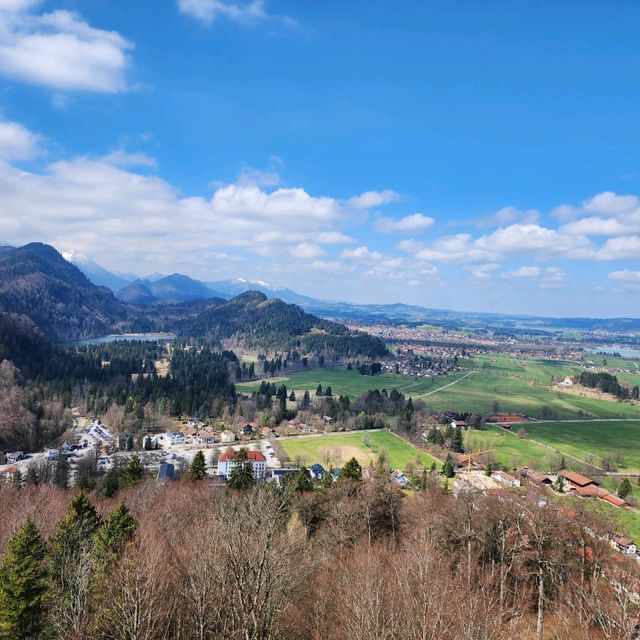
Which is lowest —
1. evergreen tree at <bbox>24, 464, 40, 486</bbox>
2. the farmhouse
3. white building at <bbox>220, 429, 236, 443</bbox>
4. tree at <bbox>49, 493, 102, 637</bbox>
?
white building at <bbox>220, 429, 236, 443</bbox>

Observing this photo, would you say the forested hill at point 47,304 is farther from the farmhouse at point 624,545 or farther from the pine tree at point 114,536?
the farmhouse at point 624,545

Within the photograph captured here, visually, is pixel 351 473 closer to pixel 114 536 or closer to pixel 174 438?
pixel 114 536

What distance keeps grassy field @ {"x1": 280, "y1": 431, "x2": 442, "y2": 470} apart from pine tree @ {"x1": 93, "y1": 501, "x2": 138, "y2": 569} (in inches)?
1151

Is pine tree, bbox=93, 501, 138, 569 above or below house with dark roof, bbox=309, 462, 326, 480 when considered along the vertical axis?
above

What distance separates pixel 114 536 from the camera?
17.5m

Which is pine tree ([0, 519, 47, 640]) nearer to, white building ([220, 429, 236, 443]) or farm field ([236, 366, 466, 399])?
white building ([220, 429, 236, 443])

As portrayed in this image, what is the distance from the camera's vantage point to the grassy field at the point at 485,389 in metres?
79.1

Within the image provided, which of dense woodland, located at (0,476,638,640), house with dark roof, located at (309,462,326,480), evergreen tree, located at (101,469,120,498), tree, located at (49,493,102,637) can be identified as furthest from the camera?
house with dark roof, located at (309,462,326,480)

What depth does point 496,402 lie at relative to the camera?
80438mm

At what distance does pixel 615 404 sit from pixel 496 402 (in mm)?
27319

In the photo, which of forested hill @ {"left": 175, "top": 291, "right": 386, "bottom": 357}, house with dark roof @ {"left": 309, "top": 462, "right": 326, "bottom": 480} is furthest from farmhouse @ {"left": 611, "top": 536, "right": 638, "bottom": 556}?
forested hill @ {"left": 175, "top": 291, "right": 386, "bottom": 357}

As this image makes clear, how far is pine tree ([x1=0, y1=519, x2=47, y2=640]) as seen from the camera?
44.7 ft

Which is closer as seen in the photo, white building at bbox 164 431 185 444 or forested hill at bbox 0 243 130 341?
white building at bbox 164 431 185 444

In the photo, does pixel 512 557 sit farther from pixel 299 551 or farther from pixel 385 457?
pixel 385 457
